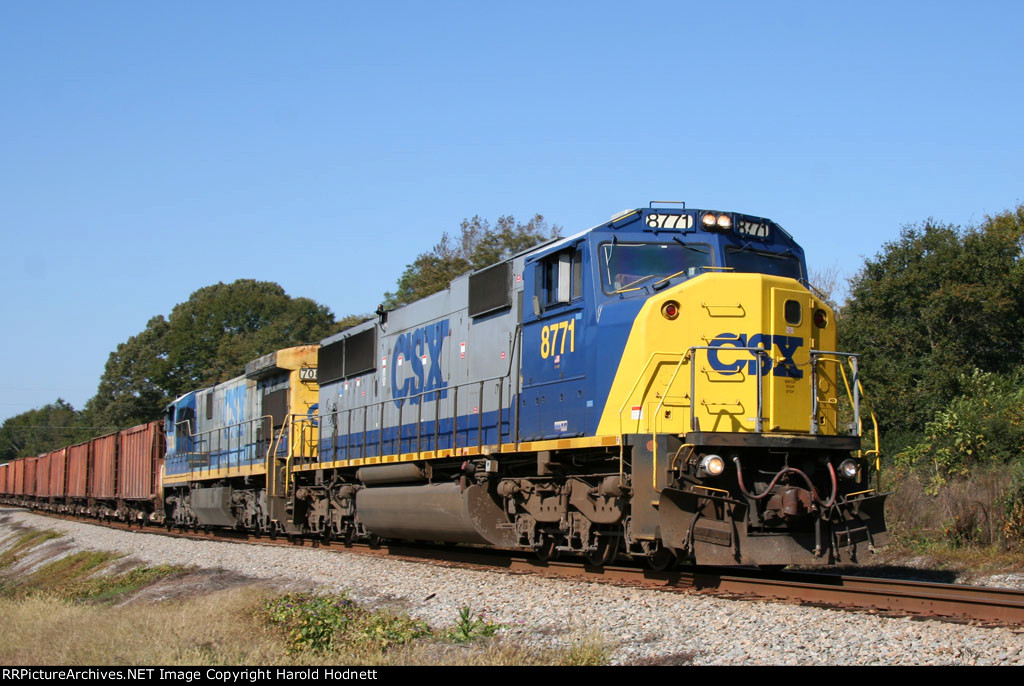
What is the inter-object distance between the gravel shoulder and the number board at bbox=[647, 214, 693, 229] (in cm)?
397

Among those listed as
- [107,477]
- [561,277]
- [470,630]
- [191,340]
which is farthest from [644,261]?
[191,340]

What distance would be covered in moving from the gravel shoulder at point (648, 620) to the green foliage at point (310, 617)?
2.09 feet

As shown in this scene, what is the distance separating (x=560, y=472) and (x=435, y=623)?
3060 millimetres

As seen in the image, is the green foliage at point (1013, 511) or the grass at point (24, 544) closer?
the green foliage at point (1013, 511)

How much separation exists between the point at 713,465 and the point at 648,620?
6.30 feet

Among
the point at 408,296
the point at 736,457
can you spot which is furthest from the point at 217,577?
the point at 408,296

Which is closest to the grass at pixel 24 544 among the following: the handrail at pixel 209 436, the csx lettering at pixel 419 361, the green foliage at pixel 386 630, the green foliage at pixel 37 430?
the handrail at pixel 209 436

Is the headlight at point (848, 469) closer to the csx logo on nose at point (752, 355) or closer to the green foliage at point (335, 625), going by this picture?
the csx logo on nose at point (752, 355)

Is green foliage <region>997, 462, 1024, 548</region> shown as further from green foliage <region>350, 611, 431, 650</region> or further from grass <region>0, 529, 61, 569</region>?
grass <region>0, 529, 61, 569</region>

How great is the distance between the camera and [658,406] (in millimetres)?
9641

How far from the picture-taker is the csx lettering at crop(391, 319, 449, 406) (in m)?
14.8

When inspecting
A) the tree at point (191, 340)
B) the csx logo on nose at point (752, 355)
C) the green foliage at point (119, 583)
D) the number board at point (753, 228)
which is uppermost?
the tree at point (191, 340)

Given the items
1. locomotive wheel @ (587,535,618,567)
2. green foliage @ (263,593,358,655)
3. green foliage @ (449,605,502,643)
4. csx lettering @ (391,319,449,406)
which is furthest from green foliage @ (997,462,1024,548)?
green foliage @ (263,593,358,655)

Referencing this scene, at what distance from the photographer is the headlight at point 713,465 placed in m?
9.39
